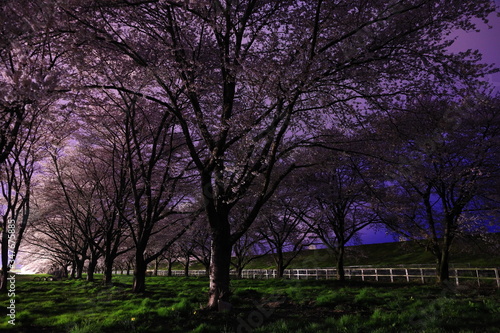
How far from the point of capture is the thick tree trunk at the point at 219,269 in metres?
7.32

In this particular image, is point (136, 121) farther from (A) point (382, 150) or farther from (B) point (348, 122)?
(A) point (382, 150)

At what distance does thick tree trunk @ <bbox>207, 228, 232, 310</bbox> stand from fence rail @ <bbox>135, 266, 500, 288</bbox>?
13.5 meters

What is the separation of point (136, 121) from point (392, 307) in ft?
40.6

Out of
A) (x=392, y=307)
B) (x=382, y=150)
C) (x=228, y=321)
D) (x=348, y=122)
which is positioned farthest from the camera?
(x=382, y=150)

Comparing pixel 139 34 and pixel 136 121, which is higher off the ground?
pixel 139 34

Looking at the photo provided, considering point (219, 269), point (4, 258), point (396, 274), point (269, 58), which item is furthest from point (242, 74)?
point (396, 274)

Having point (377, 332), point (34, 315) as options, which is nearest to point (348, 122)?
point (377, 332)

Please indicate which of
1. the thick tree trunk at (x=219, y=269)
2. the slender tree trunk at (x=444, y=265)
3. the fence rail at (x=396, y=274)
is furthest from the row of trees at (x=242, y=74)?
the fence rail at (x=396, y=274)

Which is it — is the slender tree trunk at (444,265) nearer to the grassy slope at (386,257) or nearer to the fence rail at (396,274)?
the fence rail at (396,274)

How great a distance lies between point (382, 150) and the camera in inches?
481

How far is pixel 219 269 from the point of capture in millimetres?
7453

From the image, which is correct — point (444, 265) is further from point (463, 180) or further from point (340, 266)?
point (340, 266)

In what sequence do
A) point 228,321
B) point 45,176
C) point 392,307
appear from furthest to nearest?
point 45,176, point 392,307, point 228,321

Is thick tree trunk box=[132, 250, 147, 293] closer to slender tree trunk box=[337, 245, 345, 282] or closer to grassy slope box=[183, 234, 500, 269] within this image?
slender tree trunk box=[337, 245, 345, 282]
